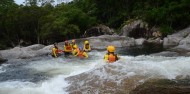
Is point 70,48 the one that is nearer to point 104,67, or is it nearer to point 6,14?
point 104,67

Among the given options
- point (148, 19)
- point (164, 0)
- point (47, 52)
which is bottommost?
point (47, 52)

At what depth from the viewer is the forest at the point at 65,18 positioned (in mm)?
32750

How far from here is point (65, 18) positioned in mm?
37469

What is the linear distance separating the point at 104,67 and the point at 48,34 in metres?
24.5

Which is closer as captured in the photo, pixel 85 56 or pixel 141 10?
pixel 85 56

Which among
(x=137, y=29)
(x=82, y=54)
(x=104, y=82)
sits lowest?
(x=104, y=82)

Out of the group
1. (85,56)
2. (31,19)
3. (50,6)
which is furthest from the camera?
(50,6)

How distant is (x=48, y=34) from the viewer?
3631cm

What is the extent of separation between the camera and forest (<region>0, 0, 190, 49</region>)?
107 ft

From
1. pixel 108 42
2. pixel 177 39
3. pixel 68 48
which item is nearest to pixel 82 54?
pixel 68 48

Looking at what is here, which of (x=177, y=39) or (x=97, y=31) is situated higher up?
(x=97, y=31)

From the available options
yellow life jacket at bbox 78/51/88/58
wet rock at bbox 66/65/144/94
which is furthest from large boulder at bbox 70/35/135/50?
wet rock at bbox 66/65/144/94

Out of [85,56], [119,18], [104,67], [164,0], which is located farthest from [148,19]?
[104,67]

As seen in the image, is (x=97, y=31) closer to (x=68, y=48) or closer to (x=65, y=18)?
(x=65, y=18)
